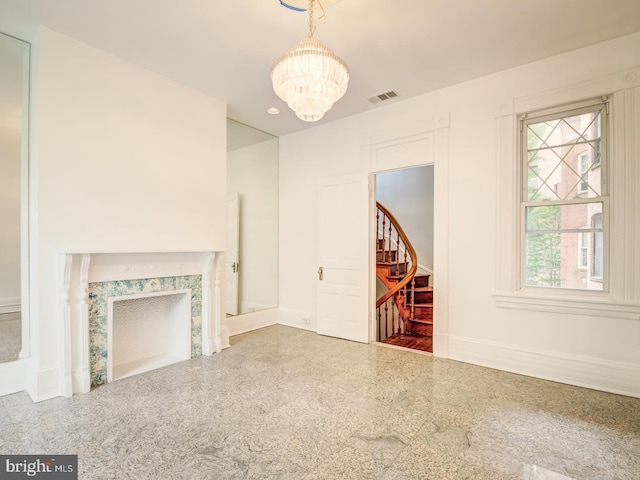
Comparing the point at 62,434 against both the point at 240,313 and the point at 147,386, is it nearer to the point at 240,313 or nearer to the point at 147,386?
the point at 147,386

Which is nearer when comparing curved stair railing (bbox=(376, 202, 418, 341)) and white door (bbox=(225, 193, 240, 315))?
white door (bbox=(225, 193, 240, 315))

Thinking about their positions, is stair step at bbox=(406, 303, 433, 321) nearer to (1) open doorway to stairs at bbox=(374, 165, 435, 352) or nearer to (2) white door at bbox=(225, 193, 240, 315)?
(1) open doorway to stairs at bbox=(374, 165, 435, 352)

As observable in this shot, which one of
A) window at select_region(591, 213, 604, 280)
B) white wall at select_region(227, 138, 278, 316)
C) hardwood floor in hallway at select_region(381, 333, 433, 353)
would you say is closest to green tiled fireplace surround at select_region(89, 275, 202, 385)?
white wall at select_region(227, 138, 278, 316)

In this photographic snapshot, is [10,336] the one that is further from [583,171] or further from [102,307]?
[583,171]

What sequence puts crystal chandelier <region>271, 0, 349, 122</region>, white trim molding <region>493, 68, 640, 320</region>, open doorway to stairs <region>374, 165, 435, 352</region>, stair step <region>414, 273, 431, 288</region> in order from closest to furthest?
crystal chandelier <region>271, 0, 349, 122</region>, white trim molding <region>493, 68, 640, 320</region>, open doorway to stairs <region>374, 165, 435, 352</region>, stair step <region>414, 273, 431, 288</region>

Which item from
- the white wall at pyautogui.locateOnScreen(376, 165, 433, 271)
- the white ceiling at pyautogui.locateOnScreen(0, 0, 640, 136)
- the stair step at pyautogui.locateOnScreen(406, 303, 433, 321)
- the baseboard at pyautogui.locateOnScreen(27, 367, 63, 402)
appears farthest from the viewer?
the white wall at pyautogui.locateOnScreen(376, 165, 433, 271)

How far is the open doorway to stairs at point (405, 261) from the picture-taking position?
5.36 meters

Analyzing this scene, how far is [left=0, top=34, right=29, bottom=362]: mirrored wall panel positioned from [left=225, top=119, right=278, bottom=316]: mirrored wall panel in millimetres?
2347

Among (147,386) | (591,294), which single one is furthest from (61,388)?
(591,294)

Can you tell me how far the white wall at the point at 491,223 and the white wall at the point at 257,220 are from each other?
1257mm

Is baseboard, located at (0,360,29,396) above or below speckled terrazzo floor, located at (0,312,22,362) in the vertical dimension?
below

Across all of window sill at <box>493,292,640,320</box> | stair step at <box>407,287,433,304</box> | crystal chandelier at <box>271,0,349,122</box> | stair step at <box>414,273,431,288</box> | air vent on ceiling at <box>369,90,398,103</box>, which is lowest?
stair step at <box>407,287,433,304</box>

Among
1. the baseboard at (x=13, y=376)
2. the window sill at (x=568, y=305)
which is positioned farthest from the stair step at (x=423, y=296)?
the baseboard at (x=13, y=376)

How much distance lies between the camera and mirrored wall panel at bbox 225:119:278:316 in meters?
5.06
